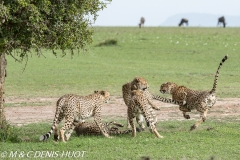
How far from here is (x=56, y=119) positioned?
11.5 metres

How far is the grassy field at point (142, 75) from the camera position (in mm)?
10500

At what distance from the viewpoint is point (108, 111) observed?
52.2 ft

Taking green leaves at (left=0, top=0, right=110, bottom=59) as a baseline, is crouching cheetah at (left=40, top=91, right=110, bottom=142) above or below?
below

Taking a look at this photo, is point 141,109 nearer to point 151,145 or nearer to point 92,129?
point 151,145

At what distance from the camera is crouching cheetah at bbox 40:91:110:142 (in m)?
11.5

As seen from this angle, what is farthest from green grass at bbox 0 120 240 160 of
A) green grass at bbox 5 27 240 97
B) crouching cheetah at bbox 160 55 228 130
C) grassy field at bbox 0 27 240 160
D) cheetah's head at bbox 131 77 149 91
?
green grass at bbox 5 27 240 97

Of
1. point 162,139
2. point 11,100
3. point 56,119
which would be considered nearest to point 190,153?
point 162,139

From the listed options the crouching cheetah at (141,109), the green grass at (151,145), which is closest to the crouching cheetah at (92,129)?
the green grass at (151,145)

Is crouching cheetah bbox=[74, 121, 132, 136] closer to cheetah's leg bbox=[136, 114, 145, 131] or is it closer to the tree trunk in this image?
cheetah's leg bbox=[136, 114, 145, 131]

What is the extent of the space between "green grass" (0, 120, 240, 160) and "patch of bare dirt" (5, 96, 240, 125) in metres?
2.05

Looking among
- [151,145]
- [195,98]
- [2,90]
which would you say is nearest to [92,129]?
[151,145]

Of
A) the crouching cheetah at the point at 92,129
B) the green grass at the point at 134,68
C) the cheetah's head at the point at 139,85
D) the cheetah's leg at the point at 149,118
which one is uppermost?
the cheetah's head at the point at 139,85

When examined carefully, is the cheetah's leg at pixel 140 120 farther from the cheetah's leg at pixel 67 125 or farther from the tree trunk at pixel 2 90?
the tree trunk at pixel 2 90

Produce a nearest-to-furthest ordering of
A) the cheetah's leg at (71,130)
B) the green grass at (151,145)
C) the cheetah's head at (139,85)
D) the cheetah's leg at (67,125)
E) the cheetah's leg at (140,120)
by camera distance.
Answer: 1. the green grass at (151,145)
2. the cheetah's leg at (67,125)
3. the cheetah's leg at (71,130)
4. the cheetah's leg at (140,120)
5. the cheetah's head at (139,85)
